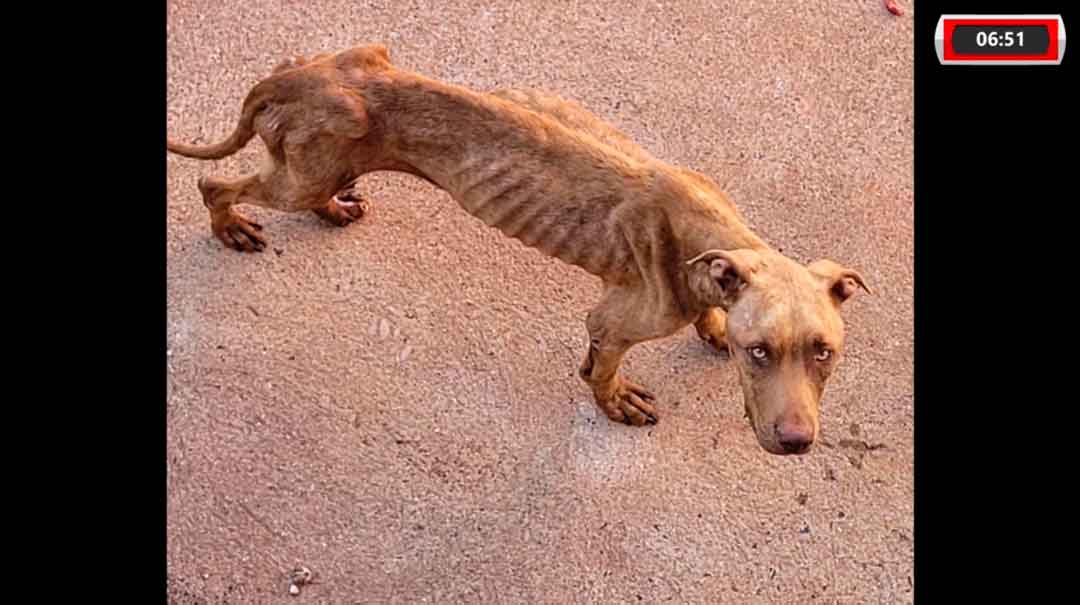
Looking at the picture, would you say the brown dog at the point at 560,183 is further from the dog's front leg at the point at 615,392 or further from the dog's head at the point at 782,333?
the dog's front leg at the point at 615,392

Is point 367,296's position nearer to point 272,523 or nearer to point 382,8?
point 272,523

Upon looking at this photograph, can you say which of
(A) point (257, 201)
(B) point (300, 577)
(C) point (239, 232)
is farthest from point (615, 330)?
(C) point (239, 232)

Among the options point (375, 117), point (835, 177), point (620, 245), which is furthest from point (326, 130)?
point (835, 177)

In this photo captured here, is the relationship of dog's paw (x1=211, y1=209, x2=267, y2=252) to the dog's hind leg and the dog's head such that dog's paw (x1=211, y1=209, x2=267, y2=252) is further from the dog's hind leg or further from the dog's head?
the dog's head

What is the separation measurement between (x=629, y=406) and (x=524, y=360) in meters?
0.48

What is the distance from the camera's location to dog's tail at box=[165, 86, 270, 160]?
3703 millimetres

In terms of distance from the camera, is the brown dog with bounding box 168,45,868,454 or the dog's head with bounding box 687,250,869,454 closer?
the dog's head with bounding box 687,250,869,454

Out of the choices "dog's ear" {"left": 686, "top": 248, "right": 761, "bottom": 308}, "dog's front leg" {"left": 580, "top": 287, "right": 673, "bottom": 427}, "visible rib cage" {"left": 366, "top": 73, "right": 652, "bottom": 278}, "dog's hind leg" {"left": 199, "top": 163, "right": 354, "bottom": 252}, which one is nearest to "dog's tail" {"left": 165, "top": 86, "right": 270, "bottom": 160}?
"dog's hind leg" {"left": 199, "top": 163, "right": 354, "bottom": 252}

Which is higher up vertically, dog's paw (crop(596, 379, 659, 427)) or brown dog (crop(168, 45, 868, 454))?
brown dog (crop(168, 45, 868, 454))

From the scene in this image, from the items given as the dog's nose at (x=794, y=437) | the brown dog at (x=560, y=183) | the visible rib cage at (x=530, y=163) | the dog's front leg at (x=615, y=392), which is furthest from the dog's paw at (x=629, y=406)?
the dog's nose at (x=794, y=437)

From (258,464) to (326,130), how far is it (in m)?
1.43

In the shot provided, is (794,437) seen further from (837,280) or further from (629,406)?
(629,406)

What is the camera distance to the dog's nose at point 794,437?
3.18 meters

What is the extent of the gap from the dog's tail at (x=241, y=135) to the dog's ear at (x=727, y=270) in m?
1.49
